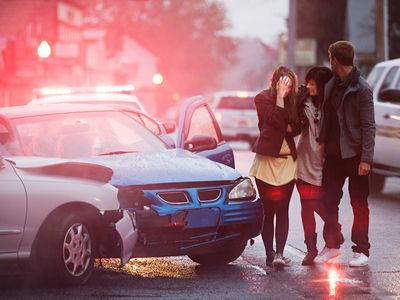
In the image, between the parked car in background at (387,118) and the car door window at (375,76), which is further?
the car door window at (375,76)

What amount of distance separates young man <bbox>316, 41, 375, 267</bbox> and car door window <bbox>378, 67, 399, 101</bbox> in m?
6.96

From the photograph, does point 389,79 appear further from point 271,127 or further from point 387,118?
point 271,127

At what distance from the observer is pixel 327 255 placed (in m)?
10.6

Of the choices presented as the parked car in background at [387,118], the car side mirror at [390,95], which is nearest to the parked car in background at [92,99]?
the car side mirror at [390,95]

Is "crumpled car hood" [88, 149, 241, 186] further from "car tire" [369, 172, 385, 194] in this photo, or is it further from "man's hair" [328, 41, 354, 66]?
"car tire" [369, 172, 385, 194]

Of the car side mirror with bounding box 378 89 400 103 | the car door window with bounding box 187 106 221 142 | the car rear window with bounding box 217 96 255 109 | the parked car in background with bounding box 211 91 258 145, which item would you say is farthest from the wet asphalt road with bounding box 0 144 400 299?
the car rear window with bounding box 217 96 255 109

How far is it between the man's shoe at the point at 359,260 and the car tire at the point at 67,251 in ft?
7.96

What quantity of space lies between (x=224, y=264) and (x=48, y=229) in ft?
6.91

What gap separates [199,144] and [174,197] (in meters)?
1.72

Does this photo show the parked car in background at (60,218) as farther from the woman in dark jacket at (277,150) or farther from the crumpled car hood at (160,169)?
the woman in dark jacket at (277,150)

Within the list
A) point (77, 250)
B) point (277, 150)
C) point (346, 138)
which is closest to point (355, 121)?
point (346, 138)

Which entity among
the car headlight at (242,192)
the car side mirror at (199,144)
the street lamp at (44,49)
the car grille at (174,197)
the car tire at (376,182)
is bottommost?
the car tire at (376,182)

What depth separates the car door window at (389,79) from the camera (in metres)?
17.3

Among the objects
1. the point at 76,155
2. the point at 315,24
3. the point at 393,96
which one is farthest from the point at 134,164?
the point at 315,24
